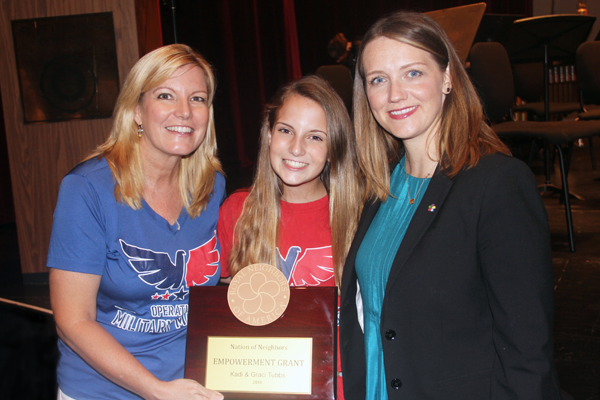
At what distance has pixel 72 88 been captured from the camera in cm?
360

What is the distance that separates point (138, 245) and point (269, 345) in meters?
0.55

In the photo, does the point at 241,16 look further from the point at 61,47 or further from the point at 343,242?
the point at 343,242

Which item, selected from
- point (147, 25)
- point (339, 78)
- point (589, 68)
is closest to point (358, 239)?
point (147, 25)

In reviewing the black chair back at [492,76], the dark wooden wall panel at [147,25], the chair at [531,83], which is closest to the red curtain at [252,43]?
the dark wooden wall panel at [147,25]

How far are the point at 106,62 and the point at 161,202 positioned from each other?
2347 millimetres

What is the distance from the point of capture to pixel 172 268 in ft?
5.20

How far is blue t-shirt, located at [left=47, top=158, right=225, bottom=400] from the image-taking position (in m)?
1.45

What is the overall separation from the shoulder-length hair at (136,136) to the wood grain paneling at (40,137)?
6.71 ft

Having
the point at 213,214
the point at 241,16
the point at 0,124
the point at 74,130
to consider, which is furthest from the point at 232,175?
the point at 213,214

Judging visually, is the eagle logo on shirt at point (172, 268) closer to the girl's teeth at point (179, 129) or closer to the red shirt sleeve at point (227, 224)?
the red shirt sleeve at point (227, 224)

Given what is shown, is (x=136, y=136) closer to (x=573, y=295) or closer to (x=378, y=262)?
(x=378, y=262)

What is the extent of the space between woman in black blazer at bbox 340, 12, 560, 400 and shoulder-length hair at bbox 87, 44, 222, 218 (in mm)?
642

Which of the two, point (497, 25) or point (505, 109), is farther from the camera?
point (497, 25)

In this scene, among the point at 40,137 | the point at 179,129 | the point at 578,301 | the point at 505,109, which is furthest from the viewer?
the point at 505,109
